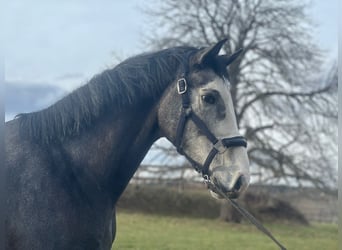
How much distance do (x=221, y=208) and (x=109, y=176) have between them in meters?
22.3

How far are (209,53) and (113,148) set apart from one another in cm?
107

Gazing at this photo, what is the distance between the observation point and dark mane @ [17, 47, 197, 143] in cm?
369

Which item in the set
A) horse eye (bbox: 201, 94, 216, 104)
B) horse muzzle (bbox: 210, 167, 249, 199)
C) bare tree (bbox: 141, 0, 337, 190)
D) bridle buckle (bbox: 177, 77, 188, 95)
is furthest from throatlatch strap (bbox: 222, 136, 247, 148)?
bare tree (bbox: 141, 0, 337, 190)

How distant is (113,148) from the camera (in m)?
3.69

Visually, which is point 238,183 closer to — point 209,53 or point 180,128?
point 180,128

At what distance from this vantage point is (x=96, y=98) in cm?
375

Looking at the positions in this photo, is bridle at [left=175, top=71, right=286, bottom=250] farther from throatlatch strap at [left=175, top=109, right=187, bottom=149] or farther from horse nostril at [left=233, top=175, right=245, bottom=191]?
horse nostril at [left=233, top=175, right=245, bottom=191]

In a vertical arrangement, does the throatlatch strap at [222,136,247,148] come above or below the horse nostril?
above

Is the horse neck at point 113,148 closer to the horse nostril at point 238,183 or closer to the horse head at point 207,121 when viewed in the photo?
the horse head at point 207,121

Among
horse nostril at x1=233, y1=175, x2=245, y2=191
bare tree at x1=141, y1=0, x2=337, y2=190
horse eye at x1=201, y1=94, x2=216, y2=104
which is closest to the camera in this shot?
horse nostril at x1=233, y1=175, x2=245, y2=191

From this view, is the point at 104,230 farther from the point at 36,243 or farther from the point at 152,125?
the point at 152,125

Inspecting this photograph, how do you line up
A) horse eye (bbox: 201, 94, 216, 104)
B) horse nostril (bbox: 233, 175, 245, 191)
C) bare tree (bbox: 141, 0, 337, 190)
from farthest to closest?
bare tree (bbox: 141, 0, 337, 190)
horse eye (bbox: 201, 94, 216, 104)
horse nostril (bbox: 233, 175, 245, 191)

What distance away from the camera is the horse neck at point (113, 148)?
3.62 m

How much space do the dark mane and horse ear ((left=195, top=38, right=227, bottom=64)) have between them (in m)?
0.17
